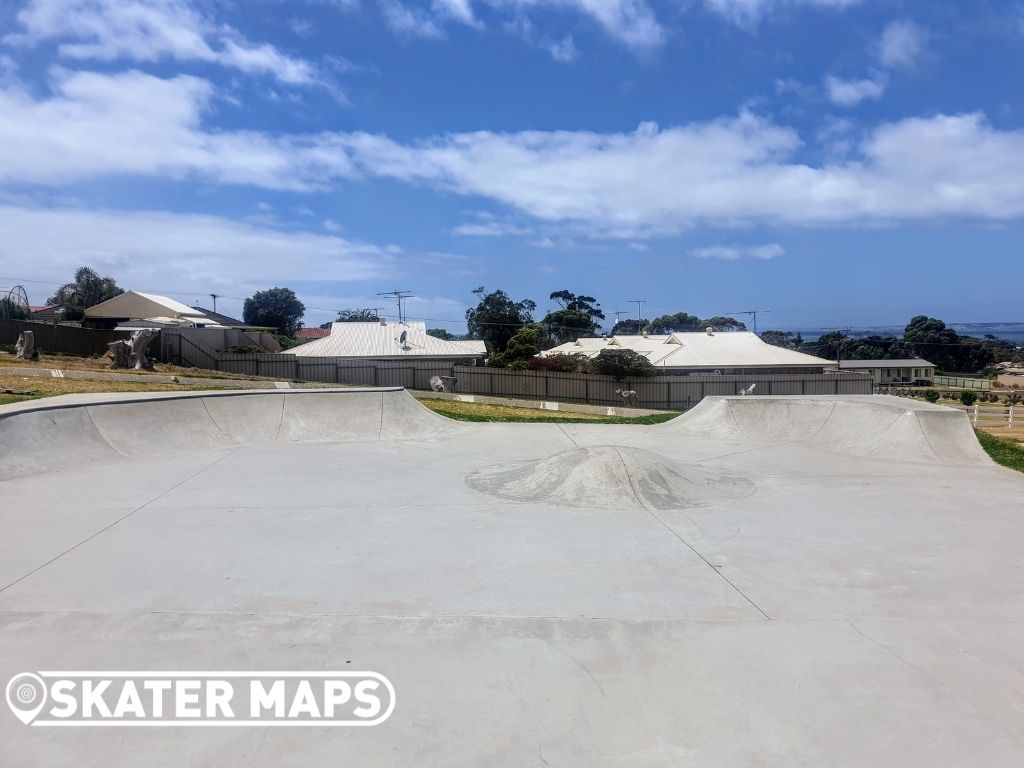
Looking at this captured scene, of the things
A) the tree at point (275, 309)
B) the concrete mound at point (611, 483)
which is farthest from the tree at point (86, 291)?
the concrete mound at point (611, 483)

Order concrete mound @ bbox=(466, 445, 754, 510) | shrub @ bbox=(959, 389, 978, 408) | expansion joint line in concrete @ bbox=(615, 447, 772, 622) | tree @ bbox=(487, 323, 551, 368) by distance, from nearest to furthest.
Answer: expansion joint line in concrete @ bbox=(615, 447, 772, 622)
concrete mound @ bbox=(466, 445, 754, 510)
shrub @ bbox=(959, 389, 978, 408)
tree @ bbox=(487, 323, 551, 368)

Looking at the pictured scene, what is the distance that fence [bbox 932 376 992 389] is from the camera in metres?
60.5

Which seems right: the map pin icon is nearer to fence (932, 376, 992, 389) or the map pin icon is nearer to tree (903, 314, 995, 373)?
fence (932, 376, 992, 389)

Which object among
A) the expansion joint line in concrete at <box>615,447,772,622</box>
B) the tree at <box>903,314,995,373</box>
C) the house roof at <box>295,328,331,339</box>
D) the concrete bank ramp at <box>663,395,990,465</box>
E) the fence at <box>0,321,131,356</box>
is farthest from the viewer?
the house roof at <box>295,328,331,339</box>

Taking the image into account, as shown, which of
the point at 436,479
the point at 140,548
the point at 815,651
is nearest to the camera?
the point at 815,651

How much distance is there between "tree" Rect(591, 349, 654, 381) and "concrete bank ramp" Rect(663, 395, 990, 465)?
610 inches

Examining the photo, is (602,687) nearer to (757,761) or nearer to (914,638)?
(757,761)

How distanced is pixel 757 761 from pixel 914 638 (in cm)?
224

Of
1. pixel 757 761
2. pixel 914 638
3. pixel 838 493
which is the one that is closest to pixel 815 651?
pixel 914 638

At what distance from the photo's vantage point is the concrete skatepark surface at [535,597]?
3.59 m

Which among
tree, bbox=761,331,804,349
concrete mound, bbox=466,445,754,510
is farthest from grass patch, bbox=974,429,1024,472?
tree, bbox=761,331,804,349

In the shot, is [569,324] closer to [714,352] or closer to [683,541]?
[714,352]

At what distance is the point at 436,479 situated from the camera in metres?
10.2

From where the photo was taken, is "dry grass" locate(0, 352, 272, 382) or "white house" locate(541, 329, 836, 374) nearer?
"dry grass" locate(0, 352, 272, 382)
